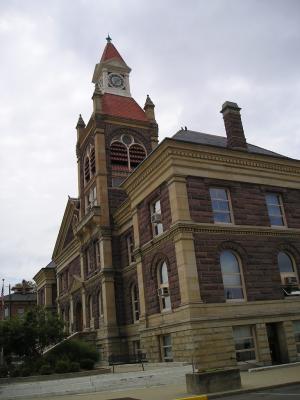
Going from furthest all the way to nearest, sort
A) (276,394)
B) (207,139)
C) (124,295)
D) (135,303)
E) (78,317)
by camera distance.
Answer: (78,317) < (124,295) < (135,303) < (207,139) < (276,394)

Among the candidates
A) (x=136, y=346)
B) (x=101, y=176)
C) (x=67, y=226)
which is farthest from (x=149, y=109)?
(x=136, y=346)

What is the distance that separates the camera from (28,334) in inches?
867

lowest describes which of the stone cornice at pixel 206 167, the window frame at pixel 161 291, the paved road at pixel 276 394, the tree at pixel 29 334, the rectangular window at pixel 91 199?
the paved road at pixel 276 394

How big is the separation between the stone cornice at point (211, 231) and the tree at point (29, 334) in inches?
252

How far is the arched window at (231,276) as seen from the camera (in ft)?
74.4

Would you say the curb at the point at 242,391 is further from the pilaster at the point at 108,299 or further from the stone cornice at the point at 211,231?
the pilaster at the point at 108,299

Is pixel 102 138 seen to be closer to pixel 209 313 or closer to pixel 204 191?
pixel 204 191

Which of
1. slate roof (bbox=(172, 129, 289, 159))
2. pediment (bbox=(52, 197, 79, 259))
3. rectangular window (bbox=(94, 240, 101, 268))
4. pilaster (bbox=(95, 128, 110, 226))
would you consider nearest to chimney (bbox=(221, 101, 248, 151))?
slate roof (bbox=(172, 129, 289, 159))

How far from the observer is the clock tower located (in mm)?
42219

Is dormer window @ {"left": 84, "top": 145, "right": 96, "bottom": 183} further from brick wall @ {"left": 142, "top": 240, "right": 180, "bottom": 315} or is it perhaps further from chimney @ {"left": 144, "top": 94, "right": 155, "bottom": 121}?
brick wall @ {"left": 142, "top": 240, "right": 180, "bottom": 315}

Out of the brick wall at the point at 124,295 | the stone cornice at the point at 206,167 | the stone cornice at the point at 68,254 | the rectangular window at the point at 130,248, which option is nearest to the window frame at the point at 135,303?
the brick wall at the point at 124,295

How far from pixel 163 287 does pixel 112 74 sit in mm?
26006

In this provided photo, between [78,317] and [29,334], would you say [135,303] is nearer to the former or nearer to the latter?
[29,334]

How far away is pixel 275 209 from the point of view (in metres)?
26.3
